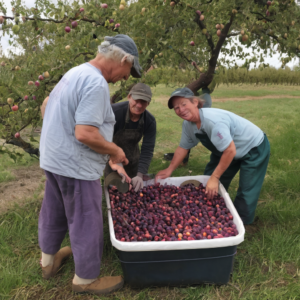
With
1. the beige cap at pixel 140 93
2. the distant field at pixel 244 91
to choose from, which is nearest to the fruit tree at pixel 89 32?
the beige cap at pixel 140 93

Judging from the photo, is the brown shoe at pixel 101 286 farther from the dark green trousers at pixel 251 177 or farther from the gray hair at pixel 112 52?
the gray hair at pixel 112 52

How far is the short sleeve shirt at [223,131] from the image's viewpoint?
2.55 metres

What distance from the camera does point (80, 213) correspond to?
6.91 feet

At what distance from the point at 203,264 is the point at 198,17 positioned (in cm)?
286

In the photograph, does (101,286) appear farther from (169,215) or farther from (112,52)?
(112,52)

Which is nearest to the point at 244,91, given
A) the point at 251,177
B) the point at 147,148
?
the point at 147,148

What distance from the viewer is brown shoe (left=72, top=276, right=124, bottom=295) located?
2.27 m

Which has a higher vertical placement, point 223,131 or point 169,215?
point 223,131

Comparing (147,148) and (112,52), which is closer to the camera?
(112,52)

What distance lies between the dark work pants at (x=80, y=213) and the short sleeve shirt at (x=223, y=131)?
1.07 metres

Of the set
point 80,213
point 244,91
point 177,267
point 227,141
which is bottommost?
point 177,267

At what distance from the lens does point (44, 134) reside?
2.03m

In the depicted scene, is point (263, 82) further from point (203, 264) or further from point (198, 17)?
point (203, 264)

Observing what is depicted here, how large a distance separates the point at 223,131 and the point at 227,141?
92mm
